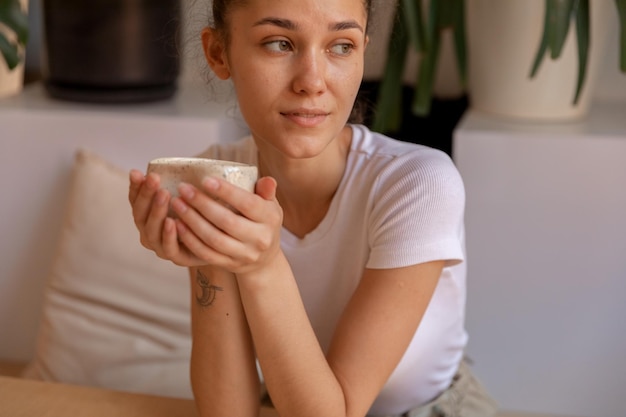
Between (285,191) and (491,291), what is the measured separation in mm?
665

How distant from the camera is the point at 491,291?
1.86 m

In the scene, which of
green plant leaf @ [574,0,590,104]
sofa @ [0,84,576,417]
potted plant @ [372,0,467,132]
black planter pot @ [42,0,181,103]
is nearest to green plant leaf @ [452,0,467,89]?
potted plant @ [372,0,467,132]

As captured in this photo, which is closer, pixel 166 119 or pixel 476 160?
pixel 476 160

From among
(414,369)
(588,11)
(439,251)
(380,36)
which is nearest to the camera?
(439,251)

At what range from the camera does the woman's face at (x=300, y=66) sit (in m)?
1.10

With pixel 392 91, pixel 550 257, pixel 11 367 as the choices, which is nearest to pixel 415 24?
pixel 392 91

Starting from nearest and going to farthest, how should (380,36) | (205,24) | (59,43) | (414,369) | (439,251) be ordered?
1. (439,251)
2. (414,369)
3. (205,24)
4. (380,36)
5. (59,43)

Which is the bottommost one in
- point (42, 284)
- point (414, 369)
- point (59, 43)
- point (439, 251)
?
point (42, 284)

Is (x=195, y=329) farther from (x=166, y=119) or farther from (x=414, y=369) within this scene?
(x=166, y=119)

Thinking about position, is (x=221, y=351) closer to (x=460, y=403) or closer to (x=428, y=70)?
(x=460, y=403)

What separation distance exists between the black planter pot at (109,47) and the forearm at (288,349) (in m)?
1.12

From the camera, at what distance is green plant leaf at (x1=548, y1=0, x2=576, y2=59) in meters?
1.75

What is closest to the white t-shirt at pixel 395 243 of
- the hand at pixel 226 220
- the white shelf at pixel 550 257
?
the hand at pixel 226 220

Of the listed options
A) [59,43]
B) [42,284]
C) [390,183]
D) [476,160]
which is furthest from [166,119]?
[390,183]
